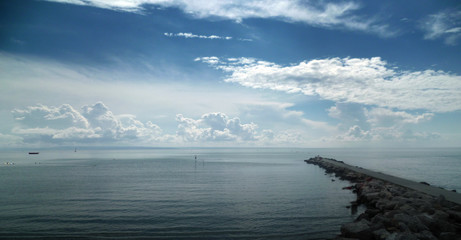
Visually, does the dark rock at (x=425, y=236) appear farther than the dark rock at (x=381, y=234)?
No

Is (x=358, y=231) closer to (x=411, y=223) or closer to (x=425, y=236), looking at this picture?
(x=425, y=236)

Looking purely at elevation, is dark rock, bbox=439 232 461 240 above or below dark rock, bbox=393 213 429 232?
below

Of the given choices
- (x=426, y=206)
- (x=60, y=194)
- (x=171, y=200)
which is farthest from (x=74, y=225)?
(x=426, y=206)

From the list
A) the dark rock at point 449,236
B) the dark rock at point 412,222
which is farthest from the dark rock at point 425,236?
the dark rock at point 412,222

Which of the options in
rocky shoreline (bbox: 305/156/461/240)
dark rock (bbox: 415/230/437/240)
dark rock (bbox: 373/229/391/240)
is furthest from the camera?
rocky shoreline (bbox: 305/156/461/240)

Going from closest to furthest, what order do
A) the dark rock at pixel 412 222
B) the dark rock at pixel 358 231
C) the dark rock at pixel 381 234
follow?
1. the dark rock at pixel 381 234
2. the dark rock at pixel 358 231
3. the dark rock at pixel 412 222

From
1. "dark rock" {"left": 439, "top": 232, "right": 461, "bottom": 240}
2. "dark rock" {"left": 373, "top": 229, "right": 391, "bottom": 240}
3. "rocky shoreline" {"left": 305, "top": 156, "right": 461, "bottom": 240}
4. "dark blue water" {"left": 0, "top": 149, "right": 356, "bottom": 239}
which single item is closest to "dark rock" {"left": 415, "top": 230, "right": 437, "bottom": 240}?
"rocky shoreline" {"left": 305, "top": 156, "right": 461, "bottom": 240}

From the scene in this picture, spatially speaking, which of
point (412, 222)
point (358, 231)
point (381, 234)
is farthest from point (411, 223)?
point (358, 231)

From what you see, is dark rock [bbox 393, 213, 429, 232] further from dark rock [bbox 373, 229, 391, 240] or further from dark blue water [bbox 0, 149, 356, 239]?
dark blue water [bbox 0, 149, 356, 239]

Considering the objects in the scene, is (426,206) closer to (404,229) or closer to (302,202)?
(404,229)

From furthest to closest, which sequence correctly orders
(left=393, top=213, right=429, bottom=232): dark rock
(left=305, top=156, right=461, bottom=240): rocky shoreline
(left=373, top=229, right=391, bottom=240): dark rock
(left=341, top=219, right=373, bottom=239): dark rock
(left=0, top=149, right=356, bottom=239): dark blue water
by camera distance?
(left=0, top=149, right=356, bottom=239): dark blue water < (left=393, top=213, right=429, bottom=232): dark rock < (left=341, top=219, right=373, bottom=239): dark rock < (left=305, top=156, right=461, bottom=240): rocky shoreline < (left=373, top=229, right=391, bottom=240): dark rock

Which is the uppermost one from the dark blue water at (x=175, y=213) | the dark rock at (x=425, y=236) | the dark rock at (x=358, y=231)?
the dark rock at (x=425, y=236)

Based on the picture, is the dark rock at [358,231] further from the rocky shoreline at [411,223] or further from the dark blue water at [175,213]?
the dark blue water at [175,213]

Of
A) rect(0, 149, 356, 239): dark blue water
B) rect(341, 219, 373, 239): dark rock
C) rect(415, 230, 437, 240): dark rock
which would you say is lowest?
rect(0, 149, 356, 239): dark blue water
